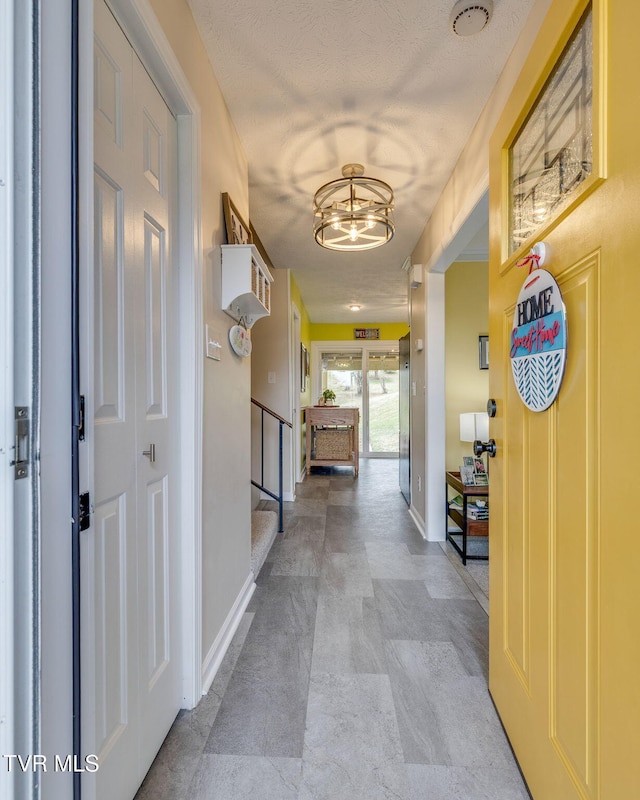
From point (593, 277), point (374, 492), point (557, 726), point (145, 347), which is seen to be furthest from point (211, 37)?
point (374, 492)

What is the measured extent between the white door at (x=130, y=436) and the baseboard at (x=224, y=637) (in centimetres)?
15

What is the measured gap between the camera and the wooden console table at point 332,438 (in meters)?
5.57

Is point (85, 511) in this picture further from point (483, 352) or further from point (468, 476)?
point (483, 352)

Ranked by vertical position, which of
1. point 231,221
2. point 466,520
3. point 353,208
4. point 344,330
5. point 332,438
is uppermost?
point 344,330

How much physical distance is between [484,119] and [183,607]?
2.42 metres

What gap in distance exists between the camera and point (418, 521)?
3.45 meters

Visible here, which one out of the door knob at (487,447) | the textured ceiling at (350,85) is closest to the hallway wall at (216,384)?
the textured ceiling at (350,85)

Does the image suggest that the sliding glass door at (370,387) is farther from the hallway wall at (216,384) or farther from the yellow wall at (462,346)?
the hallway wall at (216,384)

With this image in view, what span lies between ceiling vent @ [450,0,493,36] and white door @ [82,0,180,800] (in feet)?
3.39

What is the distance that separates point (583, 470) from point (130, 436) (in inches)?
42.9

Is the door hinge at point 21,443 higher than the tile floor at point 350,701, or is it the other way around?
the door hinge at point 21,443

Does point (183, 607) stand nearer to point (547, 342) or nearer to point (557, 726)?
point (557, 726)

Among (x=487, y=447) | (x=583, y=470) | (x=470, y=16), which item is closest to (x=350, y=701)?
(x=487, y=447)

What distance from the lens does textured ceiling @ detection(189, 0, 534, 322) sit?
1393 mm
